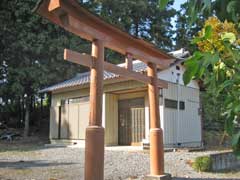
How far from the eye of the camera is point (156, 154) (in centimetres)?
700

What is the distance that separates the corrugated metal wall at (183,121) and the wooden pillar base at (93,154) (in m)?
9.10

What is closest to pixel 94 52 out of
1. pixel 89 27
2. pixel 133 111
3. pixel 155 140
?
pixel 89 27

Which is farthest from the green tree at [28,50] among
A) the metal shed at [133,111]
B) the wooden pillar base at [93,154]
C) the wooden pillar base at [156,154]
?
the wooden pillar base at [93,154]

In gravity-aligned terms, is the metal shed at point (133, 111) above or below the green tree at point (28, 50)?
below

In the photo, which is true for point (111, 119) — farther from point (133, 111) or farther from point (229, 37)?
point (229, 37)

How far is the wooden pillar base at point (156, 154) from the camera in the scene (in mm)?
6902

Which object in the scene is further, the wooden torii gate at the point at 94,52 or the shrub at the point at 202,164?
the shrub at the point at 202,164

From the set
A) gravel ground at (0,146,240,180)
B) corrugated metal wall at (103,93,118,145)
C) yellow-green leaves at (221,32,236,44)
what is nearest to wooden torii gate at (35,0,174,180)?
gravel ground at (0,146,240,180)

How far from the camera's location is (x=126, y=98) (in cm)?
1584

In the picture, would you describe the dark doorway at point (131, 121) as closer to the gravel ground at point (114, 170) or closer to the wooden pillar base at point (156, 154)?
the gravel ground at point (114, 170)

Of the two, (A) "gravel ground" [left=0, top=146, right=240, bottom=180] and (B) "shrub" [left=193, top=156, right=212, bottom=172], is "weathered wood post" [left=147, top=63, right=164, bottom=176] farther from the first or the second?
(B) "shrub" [left=193, top=156, right=212, bottom=172]

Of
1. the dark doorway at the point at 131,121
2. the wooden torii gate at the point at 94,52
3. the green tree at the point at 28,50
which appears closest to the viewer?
the wooden torii gate at the point at 94,52

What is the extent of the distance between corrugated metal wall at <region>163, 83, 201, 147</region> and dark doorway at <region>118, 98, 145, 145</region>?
3.98 feet

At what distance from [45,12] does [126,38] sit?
214cm
